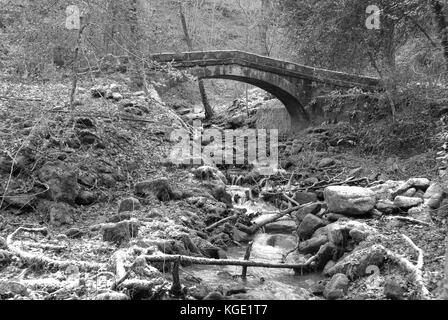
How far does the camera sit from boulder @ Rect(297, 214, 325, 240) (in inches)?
345

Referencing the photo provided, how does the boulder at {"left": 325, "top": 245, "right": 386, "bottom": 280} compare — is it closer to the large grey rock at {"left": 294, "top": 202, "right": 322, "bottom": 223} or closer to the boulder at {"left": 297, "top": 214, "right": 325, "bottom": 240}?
the boulder at {"left": 297, "top": 214, "right": 325, "bottom": 240}

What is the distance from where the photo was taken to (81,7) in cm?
856

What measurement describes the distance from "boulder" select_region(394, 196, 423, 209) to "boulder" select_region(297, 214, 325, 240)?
1308mm

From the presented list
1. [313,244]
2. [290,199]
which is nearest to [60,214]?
[313,244]

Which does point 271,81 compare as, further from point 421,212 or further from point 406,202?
point 421,212

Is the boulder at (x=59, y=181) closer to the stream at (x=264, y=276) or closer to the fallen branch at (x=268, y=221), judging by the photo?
the stream at (x=264, y=276)

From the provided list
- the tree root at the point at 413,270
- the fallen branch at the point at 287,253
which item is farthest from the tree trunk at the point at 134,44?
the tree root at the point at 413,270

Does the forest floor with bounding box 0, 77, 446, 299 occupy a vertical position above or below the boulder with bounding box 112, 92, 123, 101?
below

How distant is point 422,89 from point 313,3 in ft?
20.0

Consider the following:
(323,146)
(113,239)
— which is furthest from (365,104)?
(113,239)

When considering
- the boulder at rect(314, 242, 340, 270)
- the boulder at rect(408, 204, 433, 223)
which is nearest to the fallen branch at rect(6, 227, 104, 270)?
the boulder at rect(314, 242, 340, 270)

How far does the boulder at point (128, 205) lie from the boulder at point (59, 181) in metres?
0.76

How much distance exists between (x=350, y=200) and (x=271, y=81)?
10340 mm
